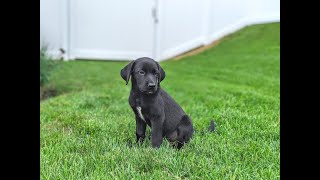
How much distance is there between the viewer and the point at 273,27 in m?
11.3

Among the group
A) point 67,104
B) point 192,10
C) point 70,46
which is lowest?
point 67,104

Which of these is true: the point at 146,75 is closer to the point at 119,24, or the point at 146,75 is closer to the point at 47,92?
the point at 47,92

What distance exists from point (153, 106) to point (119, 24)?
855 cm

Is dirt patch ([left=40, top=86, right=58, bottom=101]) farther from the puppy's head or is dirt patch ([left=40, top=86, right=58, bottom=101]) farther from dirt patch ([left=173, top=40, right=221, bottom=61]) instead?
dirt patch ([left=173, top=40, right=221, bottom=61])

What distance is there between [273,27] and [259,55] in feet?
3.89

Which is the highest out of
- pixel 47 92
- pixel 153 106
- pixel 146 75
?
pixel 146 75

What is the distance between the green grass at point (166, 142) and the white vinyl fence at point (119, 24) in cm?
180

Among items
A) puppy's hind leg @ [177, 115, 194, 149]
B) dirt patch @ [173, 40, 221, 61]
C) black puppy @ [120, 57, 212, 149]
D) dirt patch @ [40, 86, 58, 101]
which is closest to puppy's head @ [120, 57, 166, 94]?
black puppy @ [120, 57, 212, 149]

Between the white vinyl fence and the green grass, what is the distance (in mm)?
1804

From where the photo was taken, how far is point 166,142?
11.6 ft

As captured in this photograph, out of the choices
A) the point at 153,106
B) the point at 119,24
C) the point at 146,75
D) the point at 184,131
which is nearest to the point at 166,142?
the point at 184,131

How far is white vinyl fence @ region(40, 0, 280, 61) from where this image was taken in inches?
433
